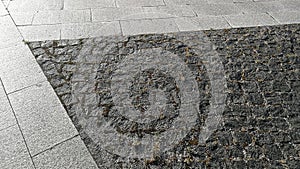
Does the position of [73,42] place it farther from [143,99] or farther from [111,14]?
[143,99]

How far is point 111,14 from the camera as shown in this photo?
4.89 meters

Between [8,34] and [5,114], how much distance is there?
1.61m

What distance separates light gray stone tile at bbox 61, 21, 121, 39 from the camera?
434cm

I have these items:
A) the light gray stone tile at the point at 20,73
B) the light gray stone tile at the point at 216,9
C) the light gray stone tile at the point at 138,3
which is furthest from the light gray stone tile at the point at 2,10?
the light gray stone tile at the point at 216,9

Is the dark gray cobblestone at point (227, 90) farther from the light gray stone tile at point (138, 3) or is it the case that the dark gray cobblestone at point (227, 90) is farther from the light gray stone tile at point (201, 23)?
the light gray stone tile at point (138, 3)

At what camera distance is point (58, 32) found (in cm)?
437

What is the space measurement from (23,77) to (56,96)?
0.57 m

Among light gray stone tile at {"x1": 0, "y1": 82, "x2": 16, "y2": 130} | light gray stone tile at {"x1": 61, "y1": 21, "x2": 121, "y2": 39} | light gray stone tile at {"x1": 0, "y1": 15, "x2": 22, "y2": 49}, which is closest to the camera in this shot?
light gray stone tile at {"x1": 0, "y1": 82, "x2": 16, "y2": 130}

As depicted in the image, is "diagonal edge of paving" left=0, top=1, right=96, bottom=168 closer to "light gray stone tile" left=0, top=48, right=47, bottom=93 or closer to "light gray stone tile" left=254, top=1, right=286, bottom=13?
"light gray stone tile" left=0, top=48, right=47, bottom=93

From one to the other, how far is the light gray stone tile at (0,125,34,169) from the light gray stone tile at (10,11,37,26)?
2133 millimetres

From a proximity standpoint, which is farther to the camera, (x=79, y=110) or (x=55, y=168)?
(x=79, y=110)

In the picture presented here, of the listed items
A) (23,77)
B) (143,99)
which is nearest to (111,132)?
(143,99)

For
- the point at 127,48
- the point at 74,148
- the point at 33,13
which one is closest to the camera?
the point at 74,148

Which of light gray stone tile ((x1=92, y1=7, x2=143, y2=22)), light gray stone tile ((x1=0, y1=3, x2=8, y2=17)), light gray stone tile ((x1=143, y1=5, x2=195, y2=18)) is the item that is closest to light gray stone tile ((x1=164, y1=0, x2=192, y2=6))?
light gray stone tile ((x1=143, y1=5, x2=195, y2=18))
